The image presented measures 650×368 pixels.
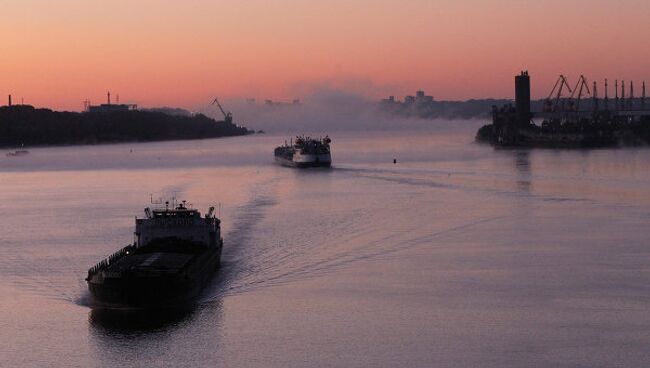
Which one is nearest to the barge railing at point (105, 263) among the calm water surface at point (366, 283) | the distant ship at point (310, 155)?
the calm water surface at point (366, 283)

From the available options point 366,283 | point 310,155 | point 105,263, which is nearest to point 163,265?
point 105,263

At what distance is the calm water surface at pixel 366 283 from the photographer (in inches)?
1083

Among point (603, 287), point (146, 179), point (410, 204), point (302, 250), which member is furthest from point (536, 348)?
point (146, 179)

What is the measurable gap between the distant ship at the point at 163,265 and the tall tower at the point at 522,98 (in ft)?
510

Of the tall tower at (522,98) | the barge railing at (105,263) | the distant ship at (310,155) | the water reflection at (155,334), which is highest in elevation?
the tall tower at (522,98)

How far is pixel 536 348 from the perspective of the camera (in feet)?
88.0

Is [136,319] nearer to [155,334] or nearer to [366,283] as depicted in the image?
[155,334]

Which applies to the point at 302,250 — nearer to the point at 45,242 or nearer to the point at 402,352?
the point at 45,242

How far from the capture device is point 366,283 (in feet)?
120

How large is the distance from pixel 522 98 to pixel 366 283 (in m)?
165

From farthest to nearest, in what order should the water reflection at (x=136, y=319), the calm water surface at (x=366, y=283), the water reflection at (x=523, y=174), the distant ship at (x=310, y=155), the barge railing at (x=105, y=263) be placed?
the distant ship at (x=310, y=155) < the water reflection at (x=523, y=174) < the barge railing at (x=105, y=263) < the water reflection at (x=136, y=319) < the calm water surface at (x=366, y=283)

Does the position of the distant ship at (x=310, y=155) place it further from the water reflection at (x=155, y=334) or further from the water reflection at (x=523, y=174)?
the water reflection at (x=155, y=334)

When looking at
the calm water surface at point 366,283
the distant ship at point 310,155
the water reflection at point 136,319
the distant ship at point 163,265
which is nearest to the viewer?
the calm water surface at point 366,283

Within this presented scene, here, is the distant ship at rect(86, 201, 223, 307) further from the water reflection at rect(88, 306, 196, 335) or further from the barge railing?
the water reflection at rect(88, 306, 196, 335)
